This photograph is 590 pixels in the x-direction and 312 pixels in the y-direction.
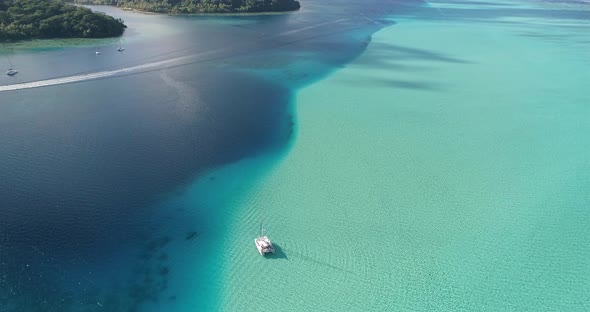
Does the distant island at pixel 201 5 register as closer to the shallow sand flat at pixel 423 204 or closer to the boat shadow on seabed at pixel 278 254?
Answer: the shallow sand flat at pixel 423 204

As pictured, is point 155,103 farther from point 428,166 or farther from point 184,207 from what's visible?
point 428,166

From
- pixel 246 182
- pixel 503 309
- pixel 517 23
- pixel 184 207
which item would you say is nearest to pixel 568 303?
pixel 503 309

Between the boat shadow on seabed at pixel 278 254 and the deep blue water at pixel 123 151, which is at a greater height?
the deep blue water at pixel 123 151

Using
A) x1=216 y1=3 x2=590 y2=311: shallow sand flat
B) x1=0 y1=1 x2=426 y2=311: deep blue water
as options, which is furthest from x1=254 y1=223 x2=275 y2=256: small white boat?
x1=0 y1=1 x2=426 y2=311: deep blue water

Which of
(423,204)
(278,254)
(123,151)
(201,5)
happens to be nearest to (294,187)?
(278,254)

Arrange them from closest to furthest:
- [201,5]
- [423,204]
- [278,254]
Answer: [278,254], [423,204], [201,5]

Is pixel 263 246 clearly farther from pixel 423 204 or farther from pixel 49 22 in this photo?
pixel 49 22

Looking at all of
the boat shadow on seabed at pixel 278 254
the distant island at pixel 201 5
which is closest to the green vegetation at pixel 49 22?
the distant island at pixel 201 5
